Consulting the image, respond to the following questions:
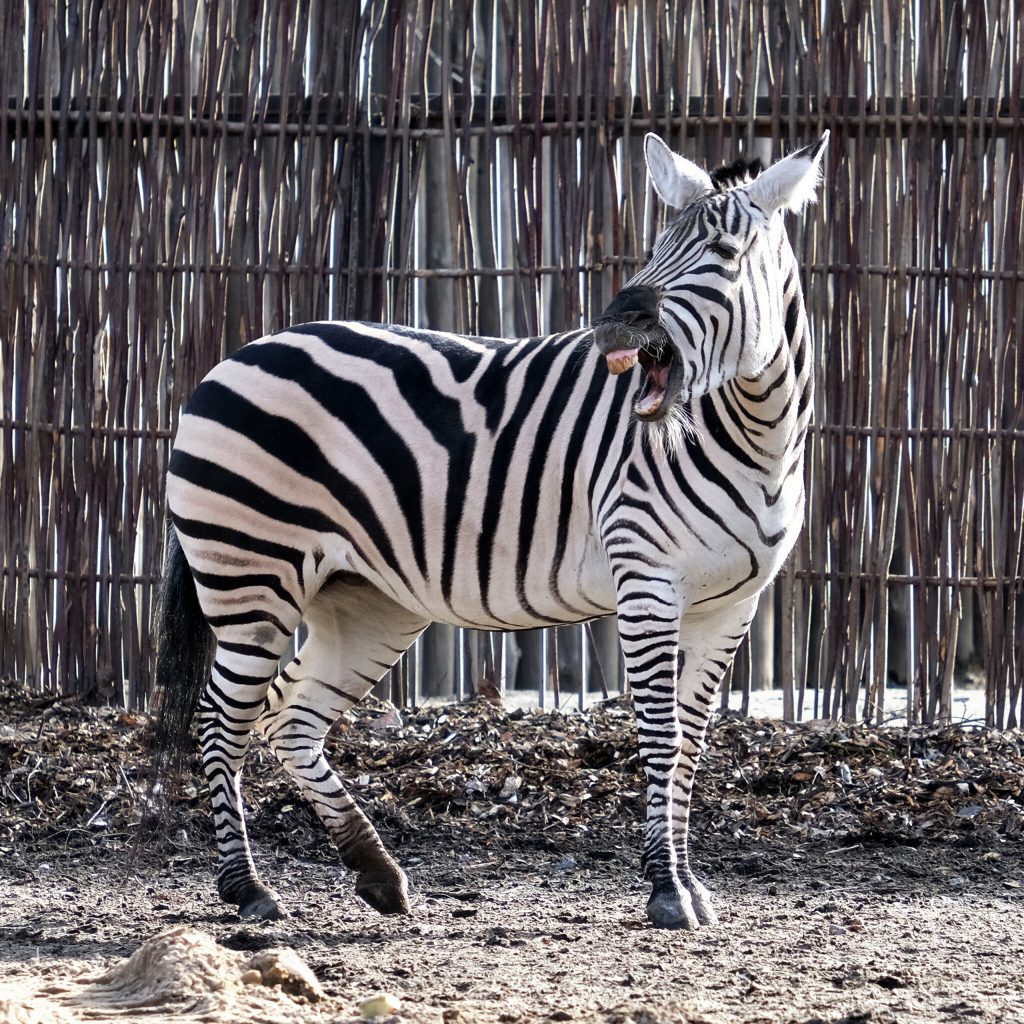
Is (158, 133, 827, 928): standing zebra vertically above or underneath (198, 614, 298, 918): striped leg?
above

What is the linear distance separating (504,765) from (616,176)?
2593 millimetres

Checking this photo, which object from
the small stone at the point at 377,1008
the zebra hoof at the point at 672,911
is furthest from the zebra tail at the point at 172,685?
the small stone at the point at 377,1008

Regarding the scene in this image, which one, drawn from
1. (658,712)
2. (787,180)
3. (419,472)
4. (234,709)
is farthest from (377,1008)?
(787,180)

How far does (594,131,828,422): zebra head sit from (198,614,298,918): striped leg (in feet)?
4.71

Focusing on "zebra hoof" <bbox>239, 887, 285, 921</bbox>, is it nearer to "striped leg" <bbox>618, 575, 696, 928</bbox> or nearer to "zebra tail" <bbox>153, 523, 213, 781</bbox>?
"zebra tail" <bbox>153, 523, 213, 781</bbox>

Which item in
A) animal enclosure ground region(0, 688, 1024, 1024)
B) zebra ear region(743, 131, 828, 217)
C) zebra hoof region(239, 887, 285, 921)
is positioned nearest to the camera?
animal enclosure ground region(0, 688, 1024, 1024)

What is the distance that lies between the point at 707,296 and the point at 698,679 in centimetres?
123

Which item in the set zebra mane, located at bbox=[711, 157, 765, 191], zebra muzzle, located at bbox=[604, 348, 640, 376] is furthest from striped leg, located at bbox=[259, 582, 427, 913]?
zebra mane, located at bbox=[711, 157, 765, 191]

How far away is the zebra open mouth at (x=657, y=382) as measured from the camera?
3721 millimetres

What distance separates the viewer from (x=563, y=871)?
4754mm

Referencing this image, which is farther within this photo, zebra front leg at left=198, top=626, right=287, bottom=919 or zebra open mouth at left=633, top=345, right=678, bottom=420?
zebra front leg at left=198, top=626, right=287, bottom=919

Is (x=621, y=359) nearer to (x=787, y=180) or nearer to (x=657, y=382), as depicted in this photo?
(x=657, y=382)

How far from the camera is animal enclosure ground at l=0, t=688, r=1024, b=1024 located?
3412 mm

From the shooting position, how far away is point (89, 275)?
21.3 ft
